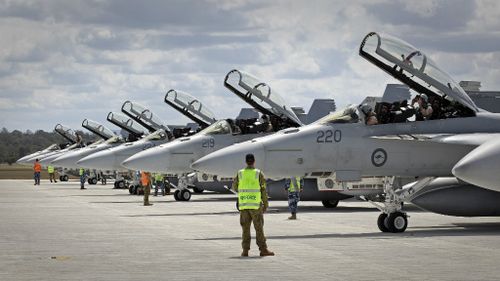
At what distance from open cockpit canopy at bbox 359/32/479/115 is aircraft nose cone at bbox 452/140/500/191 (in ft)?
11.8

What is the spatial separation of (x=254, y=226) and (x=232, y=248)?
105 cm

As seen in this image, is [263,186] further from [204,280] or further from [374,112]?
[374,112]

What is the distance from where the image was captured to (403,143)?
19281 mm

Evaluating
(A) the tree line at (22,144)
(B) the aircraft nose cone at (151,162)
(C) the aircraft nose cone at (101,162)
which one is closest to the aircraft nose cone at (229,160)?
(B) the aircraft nose cone at (151,162)

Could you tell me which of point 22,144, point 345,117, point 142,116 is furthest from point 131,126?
point 22,144

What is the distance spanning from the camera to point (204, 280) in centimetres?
1142

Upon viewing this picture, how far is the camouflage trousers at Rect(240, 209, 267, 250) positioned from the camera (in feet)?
46.5

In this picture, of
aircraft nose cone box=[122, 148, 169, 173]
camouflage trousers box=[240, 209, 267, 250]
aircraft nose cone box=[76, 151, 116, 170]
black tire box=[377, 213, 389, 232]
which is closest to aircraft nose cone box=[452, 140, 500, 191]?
black tire box=[377, 213, 389, 232]

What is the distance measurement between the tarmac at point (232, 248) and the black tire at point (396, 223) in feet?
0.93

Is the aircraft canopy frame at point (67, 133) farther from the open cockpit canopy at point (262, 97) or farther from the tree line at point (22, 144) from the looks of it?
the tree line at point (22, 144)

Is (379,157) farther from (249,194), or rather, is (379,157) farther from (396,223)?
(249,194)

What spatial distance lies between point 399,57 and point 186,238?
5699 millimetres

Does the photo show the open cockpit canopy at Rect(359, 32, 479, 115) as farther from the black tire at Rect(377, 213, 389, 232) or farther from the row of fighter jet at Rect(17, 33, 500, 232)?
the black tire at Rect(377, 213, 389, 232)

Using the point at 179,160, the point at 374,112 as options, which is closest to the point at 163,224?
the point at 374,112
